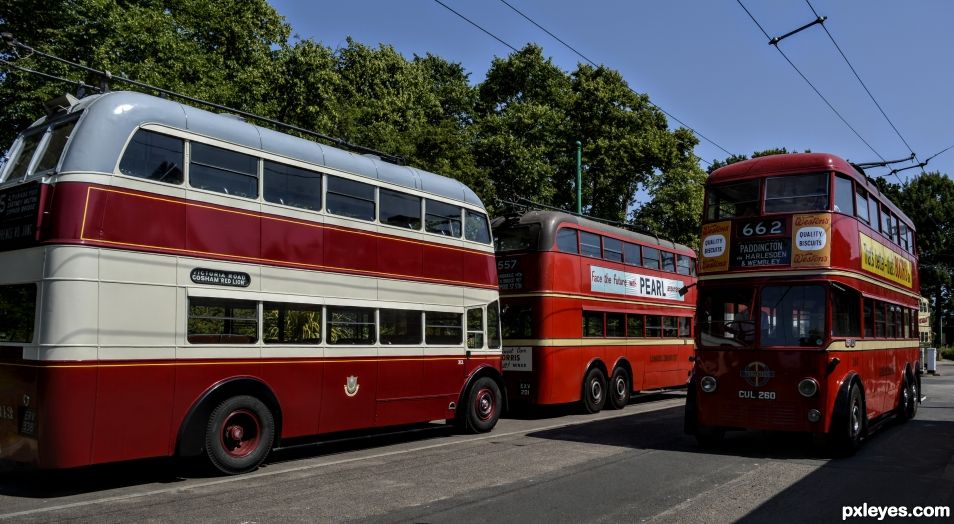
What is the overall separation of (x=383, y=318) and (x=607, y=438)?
4.30 m

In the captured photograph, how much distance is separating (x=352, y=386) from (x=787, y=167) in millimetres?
7366

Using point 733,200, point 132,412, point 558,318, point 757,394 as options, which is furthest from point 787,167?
point 132,412

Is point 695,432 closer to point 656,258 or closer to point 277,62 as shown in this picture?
point 656,258

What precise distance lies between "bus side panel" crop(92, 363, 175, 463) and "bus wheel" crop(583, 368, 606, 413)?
405 inches

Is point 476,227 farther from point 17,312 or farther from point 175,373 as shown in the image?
point 17,312

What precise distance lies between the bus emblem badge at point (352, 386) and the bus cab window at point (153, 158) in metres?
3.75

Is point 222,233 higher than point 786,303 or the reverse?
higher

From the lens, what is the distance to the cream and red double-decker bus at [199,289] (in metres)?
7.74

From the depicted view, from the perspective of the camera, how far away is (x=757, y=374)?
36.1 ft

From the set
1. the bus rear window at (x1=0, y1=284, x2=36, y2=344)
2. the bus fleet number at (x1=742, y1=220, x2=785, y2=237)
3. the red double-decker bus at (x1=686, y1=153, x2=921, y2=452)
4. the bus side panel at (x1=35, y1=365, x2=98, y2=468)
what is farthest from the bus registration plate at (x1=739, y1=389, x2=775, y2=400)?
the bus rear window at (x1=0, y1=284, x2=36, y2=344)

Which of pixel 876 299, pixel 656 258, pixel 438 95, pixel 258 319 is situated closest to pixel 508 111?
pixel 438 95

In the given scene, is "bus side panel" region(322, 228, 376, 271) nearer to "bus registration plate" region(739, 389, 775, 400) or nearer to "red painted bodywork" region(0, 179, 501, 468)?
"red painted bodywork" region(0, 179, 501, 468)

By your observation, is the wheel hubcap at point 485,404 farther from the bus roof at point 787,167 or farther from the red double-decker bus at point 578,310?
the bus roof at point 787,167

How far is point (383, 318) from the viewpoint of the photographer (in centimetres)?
1152
